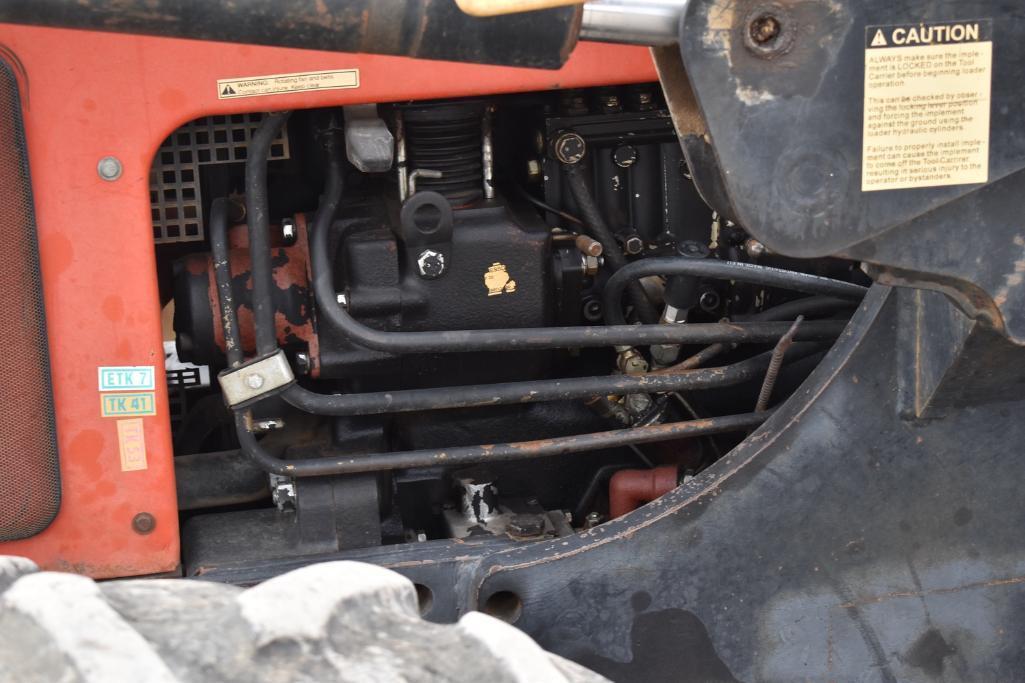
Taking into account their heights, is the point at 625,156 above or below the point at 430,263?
above

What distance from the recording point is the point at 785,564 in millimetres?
1590

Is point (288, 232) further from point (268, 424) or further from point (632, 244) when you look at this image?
point (632, 244)

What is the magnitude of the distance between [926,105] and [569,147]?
0.78 m

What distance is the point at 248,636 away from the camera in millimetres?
1018

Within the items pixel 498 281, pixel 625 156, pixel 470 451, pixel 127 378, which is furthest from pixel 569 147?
pixel 127 378

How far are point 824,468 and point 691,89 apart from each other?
65 cm

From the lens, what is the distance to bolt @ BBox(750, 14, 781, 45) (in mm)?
1045

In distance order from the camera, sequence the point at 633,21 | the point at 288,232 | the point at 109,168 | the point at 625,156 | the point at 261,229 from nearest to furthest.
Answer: the point at 633,21 < the point at 109,168 < the point at 261,229 < the point at 288,232 < the point at 625,156

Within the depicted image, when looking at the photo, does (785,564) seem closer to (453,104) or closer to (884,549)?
(884,549)

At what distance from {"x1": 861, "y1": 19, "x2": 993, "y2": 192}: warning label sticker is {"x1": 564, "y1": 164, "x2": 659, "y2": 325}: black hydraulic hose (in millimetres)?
768

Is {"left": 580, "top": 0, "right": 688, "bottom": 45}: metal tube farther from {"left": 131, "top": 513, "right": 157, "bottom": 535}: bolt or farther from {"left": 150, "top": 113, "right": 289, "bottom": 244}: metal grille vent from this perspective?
{"left": 131, "top": 513, "right": 157, "bottom": 535}: bolt

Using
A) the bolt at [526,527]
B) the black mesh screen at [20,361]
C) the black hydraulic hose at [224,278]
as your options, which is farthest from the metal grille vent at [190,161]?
the bolt at [526,527]

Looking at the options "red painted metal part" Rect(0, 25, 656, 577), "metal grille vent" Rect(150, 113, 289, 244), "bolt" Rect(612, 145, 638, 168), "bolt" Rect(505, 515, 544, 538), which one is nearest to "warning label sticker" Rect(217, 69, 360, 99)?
"red painted metal part" Rect(0, 25, 656, 577)

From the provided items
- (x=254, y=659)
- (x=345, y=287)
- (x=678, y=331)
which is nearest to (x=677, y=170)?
(x=678, y=331)
